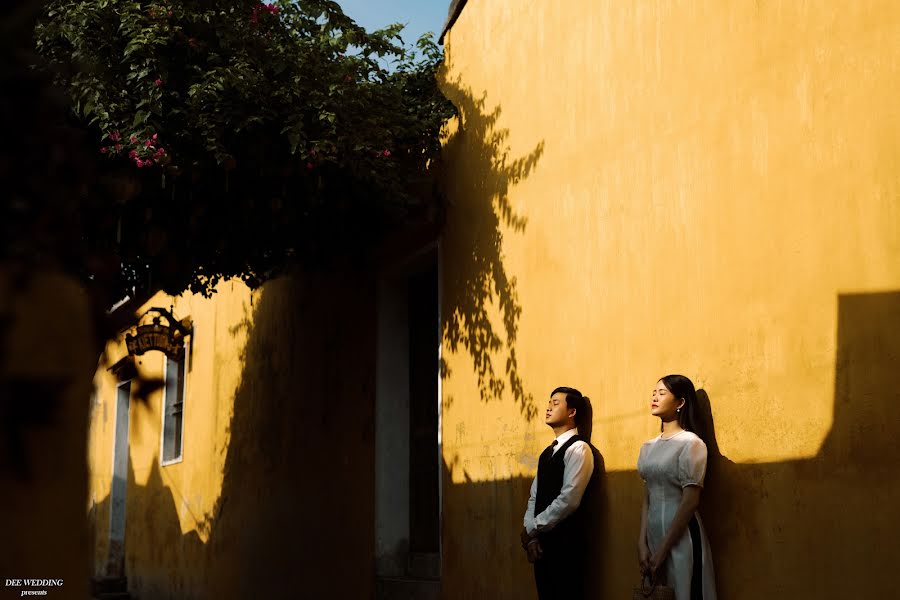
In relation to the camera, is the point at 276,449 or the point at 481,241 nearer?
the point at 481,241

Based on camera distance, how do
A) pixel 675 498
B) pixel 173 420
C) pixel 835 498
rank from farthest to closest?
pixel 173 420
pixel 675 498
pixel 835 498

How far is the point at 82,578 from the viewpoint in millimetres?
1174

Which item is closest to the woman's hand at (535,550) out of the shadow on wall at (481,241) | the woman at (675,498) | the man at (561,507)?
the man at (561,507)

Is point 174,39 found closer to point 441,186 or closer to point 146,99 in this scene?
point 146,99

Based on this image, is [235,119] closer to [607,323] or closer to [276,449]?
[607,323]

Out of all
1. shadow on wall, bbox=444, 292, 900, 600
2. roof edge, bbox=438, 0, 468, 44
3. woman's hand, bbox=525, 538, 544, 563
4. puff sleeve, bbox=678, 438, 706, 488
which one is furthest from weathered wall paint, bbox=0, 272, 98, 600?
roof edge, bbox=438, 0, 468, 44

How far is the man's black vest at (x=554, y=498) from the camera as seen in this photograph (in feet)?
17.5

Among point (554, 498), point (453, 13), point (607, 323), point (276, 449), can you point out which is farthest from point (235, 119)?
point (276, 449)

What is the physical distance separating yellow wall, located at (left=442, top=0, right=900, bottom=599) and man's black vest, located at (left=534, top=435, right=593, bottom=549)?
0.16 m

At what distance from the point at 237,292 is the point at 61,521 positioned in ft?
33.9

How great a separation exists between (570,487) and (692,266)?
4.37 ft

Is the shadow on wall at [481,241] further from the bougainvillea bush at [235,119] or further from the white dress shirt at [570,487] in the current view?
the white dress shirt at [570,487]

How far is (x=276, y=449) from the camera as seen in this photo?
985 centimetres

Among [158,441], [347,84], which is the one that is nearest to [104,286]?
[347,84]
